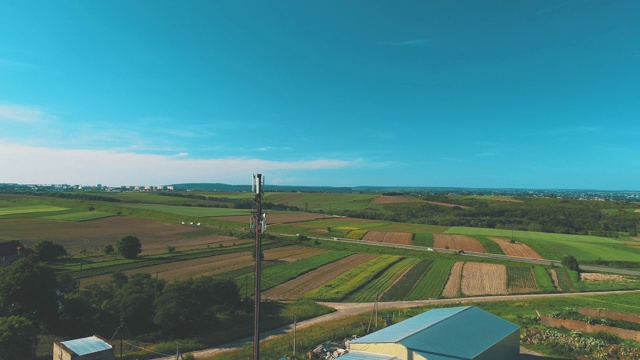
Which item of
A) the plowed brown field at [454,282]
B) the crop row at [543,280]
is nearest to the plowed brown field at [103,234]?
the plowed brown field at [454,282]

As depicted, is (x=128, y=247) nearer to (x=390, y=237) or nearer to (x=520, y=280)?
(x=390, y=237)

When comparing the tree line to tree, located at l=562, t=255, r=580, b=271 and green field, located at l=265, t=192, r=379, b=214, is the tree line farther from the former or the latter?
green field, located at l=265, t=192, r=379, b=214

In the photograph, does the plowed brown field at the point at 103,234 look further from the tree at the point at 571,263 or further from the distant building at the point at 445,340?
the tree at the point at 571,263

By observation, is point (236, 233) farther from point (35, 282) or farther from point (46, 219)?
point (35, 282)

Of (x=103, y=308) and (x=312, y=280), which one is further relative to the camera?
(x=312, y=280)

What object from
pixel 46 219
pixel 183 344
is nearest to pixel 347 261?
pixel 183 344

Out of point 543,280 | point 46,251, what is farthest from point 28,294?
point 543,280
